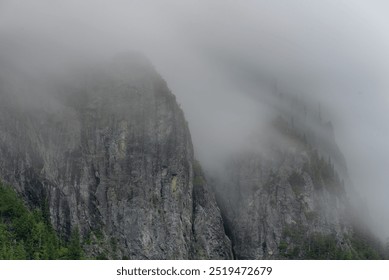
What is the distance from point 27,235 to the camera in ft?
495

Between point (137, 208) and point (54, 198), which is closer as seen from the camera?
point (54, 198)

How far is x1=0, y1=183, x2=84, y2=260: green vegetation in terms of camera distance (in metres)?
143

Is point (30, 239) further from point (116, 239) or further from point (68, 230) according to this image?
point (116, 239)

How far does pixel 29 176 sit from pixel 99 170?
2509 centimetres

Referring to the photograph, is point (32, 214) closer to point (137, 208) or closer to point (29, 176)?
point (29, 176)

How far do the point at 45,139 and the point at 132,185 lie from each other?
27.4m

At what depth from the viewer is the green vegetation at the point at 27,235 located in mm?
143375

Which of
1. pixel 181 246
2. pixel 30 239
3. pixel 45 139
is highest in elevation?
pixel 45 139

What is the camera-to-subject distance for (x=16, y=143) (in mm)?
183000
